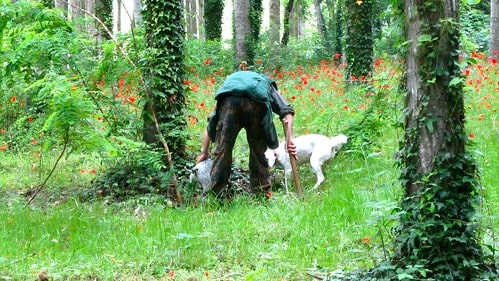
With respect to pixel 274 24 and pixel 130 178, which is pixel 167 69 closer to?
pixel 130 178

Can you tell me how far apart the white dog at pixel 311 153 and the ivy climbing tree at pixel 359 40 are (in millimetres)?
4718

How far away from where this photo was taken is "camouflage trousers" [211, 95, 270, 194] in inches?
305

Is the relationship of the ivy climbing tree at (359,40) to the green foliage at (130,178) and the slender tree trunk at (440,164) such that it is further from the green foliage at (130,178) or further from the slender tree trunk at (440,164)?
the slender tree trunk at (440,164)

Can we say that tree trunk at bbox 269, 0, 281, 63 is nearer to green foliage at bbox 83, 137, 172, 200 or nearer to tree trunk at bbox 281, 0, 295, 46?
tree trunk at bbox 281, 0, 295, 46

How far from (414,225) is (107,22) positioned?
50.9ft

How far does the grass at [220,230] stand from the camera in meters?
5.04

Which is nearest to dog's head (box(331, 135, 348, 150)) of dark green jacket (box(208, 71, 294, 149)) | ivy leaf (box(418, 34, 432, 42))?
dark green jacket (box(208, 71, 294, 149))

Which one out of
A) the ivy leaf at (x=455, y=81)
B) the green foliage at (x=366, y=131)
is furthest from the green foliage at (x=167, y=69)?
the ivy leaf at (x=455, y=81)

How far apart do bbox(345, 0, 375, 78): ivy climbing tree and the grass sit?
418 centimetres

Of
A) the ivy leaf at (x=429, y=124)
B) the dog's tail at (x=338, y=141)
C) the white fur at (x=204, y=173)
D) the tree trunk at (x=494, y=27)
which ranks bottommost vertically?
the white fur at (x=204, y=173)

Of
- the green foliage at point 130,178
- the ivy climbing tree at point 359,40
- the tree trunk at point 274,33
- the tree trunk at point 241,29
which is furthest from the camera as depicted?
the tree trunk at point 274,33

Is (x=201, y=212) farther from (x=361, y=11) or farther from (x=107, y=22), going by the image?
(x=107, y=22)

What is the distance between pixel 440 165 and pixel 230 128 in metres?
4.10

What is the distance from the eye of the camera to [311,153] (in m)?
9.23
